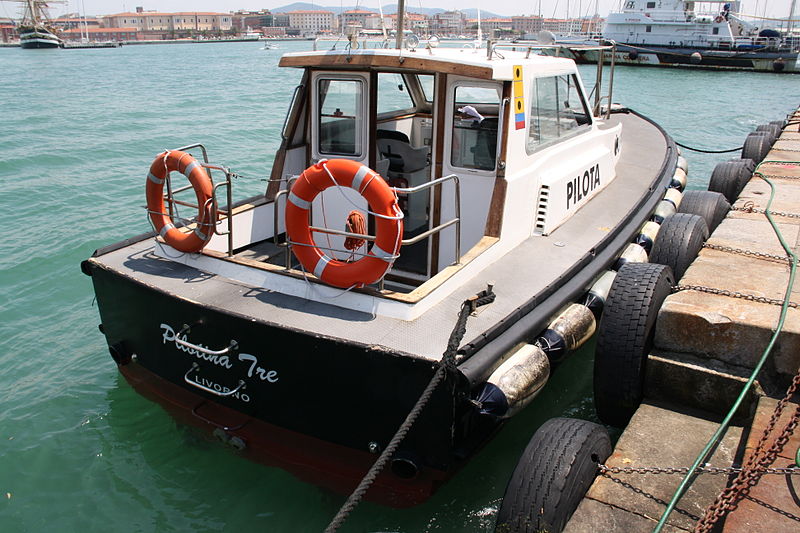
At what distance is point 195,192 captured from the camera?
15.8 feet

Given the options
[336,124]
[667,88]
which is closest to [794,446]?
[336,124]

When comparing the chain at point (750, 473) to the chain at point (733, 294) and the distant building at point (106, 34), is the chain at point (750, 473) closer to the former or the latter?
the chain at point (733, 294)

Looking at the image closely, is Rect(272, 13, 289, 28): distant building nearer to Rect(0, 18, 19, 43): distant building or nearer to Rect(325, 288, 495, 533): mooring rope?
Rect(0, 18, 19, 43): distant building

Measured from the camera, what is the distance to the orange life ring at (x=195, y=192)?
4.64 m

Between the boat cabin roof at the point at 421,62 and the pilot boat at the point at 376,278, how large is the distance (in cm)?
2

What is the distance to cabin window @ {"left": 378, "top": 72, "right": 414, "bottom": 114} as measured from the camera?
19.3 ft

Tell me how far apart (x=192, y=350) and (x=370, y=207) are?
4.96ft

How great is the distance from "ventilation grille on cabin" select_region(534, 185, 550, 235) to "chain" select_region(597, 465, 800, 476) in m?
2.56

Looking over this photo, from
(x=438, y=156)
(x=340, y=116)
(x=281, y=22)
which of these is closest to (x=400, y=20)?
(x=340, y=116)

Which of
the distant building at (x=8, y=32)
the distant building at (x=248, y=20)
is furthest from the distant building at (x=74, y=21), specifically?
the distant building at (x=248, y=20)

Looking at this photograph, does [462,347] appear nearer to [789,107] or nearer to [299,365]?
[299,365]

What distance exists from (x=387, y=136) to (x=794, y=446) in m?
Result: 4.21

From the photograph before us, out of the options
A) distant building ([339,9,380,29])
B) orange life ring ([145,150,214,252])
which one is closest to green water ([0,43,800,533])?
orange life ring ([145,150,214,252])

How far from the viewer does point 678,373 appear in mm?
4031
